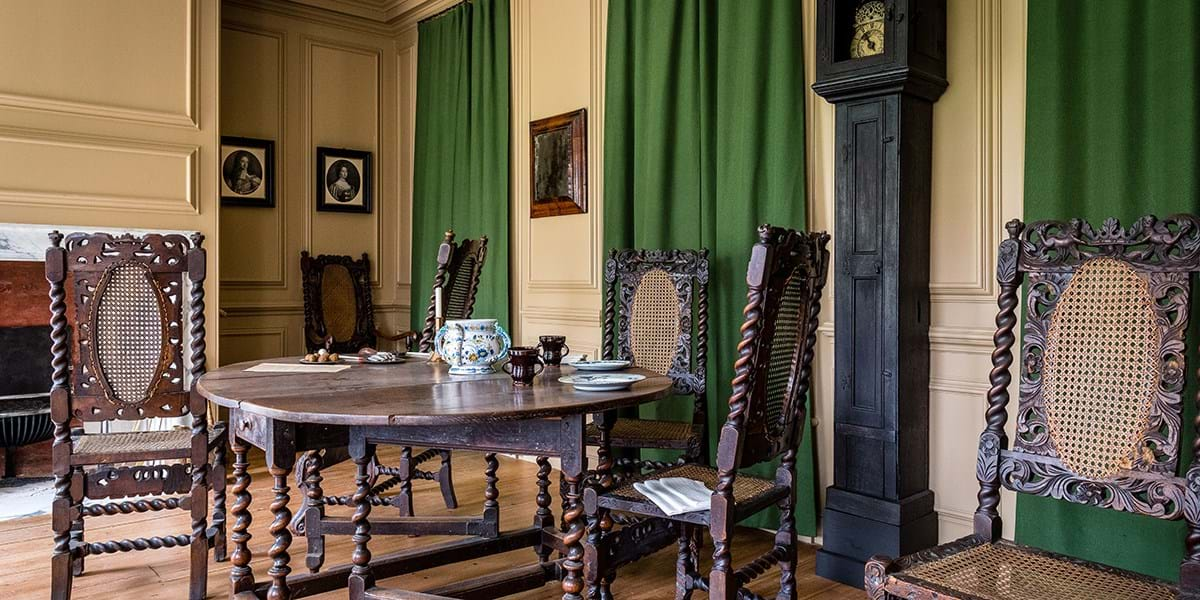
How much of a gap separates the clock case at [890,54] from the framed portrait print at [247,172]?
3.96 m

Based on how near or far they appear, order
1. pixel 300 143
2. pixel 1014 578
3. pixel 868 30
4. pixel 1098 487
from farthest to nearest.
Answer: pixel 300 143, pixel 868 30, pixel 1098 487, pixel 1014 578

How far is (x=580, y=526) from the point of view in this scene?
208 centimetres

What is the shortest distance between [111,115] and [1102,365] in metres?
4.58

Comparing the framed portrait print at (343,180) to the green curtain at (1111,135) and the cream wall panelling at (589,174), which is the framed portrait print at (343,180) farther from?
the green curtain at (1111,135)

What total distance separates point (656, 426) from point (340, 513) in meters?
1.56

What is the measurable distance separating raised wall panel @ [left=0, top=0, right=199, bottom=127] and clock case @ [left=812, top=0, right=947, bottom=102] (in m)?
3.48

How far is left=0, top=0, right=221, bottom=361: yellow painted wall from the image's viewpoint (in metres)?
4.11

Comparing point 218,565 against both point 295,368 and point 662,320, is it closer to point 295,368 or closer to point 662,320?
point 295,368

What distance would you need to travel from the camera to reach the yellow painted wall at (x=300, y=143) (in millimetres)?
5441

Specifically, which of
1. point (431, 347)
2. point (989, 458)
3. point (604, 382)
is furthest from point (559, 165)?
point (989, 458)

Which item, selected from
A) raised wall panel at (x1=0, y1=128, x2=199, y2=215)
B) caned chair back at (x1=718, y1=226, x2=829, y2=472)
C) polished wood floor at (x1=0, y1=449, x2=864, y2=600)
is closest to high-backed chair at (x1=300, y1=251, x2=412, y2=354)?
raised wall panel at (x1=0, y1=128, x2=199, y2=215)

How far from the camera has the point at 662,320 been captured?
3484 mm

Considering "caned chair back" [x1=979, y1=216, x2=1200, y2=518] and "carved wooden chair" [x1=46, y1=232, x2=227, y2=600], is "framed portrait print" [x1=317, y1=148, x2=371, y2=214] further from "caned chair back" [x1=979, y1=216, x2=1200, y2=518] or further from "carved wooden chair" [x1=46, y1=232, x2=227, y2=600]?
"caned chair back" [x1=979, y1=216, x2=1200, y2=518]

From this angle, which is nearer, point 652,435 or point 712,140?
point 652,435
